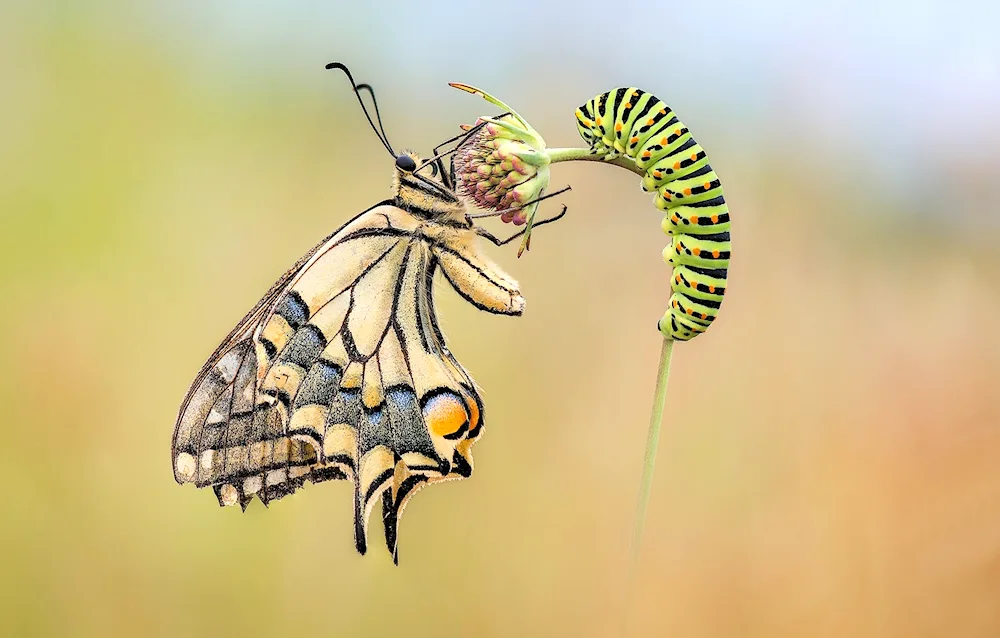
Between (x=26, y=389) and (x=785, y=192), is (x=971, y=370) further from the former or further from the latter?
(x=26, y=389)

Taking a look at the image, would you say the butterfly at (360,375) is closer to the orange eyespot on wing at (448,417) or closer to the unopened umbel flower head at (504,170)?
the orange eyespot on wing at (448,417)

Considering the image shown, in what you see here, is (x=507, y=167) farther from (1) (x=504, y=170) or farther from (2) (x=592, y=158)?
(2) (x=592, y=158)

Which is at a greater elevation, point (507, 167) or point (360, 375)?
point (507, 167)

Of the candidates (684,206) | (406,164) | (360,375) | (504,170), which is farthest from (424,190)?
(684,206)

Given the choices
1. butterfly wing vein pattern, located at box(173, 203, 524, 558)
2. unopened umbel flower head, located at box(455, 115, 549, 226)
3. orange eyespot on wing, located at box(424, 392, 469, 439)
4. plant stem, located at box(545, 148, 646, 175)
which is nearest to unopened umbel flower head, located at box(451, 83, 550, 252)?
unopened umbel flower head, located at box(455, 115, 549, 226)

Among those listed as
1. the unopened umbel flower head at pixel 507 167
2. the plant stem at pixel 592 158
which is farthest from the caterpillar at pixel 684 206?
the unopened umbel flower head at pixel 507 167

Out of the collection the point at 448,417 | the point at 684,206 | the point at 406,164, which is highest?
the point at 406,164

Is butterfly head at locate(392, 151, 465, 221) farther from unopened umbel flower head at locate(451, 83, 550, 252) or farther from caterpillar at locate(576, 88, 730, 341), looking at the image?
caterpillar at locate(576, 88, 730, 341)
